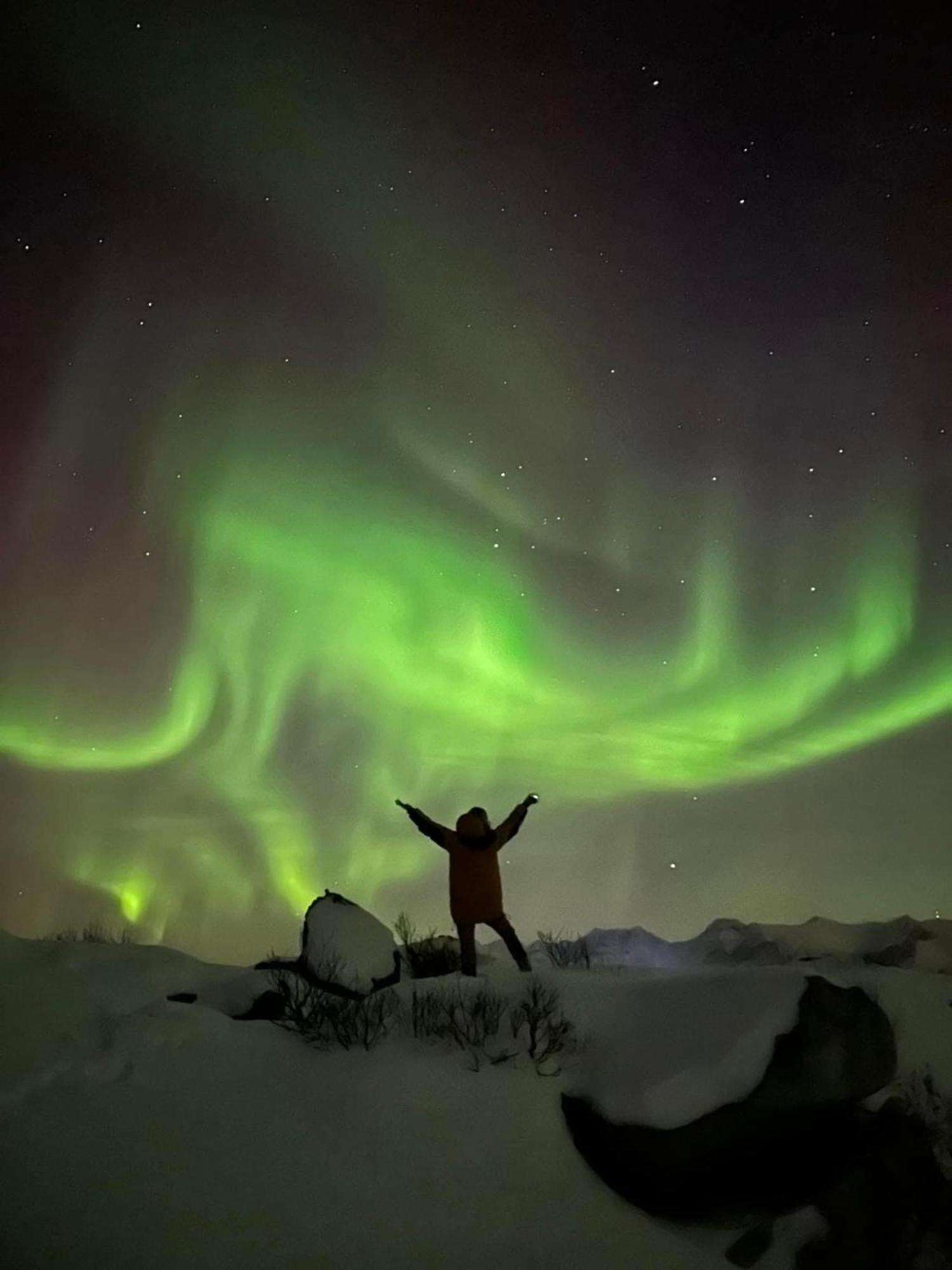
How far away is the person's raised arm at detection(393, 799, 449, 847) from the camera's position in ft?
34.1

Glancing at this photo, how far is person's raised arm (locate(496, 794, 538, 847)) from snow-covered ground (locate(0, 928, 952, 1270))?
2779 mm

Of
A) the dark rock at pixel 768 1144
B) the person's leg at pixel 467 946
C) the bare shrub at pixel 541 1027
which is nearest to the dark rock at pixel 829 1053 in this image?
the dark rock at pixel 768 1144

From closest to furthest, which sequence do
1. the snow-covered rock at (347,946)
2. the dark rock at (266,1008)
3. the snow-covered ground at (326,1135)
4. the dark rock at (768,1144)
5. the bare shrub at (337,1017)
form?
the snow-covered ground at (326,1135)
the dark rock at (768,1144)
the bare shrub at (337,1017)
the dark rock at (266,1008)
the snow-covered rock at (347,946)

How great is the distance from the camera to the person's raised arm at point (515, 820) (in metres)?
10.4

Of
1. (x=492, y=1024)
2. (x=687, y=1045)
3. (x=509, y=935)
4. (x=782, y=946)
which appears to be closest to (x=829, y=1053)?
(x=687, y=1045)

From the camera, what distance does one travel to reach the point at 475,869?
1019 cm

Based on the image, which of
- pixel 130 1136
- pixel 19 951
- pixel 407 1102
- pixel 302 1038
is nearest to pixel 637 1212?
pixel 407 1102

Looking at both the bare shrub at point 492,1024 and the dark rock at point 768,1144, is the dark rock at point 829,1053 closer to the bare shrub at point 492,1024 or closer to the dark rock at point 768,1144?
the dark rock at point 768,1144

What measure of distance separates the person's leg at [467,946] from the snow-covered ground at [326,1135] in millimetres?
2183

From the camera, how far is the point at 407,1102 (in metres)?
6.11

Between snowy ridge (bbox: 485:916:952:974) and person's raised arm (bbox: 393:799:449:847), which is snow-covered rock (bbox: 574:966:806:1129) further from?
snowy ridge (bbox: 485:916:952:974)

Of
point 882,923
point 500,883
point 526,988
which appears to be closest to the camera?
point 526,988

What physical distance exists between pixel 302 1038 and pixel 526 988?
2180 mm

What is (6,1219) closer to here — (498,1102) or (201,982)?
(498,1102)
